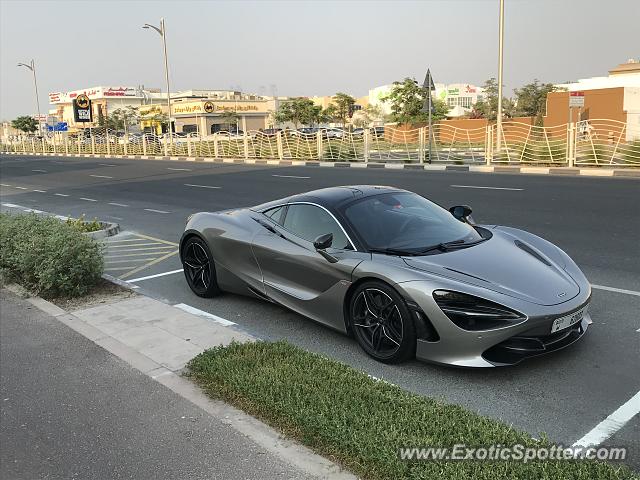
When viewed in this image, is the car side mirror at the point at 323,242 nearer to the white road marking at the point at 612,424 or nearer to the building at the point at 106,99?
the white road marking at the point at 612,424

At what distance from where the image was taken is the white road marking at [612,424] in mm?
3254

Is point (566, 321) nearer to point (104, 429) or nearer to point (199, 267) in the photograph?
point (104, 429)

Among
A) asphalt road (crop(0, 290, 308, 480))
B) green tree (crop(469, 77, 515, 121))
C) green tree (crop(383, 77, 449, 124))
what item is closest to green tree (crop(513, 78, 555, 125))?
green tree (crop(469, 77, 515, 121))

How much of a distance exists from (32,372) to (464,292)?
11.2ft

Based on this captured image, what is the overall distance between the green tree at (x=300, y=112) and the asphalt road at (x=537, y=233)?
60362mm

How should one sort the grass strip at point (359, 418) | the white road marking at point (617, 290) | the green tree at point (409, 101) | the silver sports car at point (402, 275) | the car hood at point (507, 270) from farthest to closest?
the green tree at point (409, 101), the white road marking at point (617, 290), the car hood at point (507, 270), the silver sports car at point (402, 275), the grass strip at point (359, 418)

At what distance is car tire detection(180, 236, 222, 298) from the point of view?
6207 millimetres

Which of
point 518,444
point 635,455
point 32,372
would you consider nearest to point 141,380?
point 32,372

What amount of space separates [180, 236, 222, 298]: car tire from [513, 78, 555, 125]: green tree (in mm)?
50417

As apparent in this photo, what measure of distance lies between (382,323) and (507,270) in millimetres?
1000

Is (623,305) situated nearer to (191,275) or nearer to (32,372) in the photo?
(191,275)

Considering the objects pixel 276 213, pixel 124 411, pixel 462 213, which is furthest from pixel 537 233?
A: pixel 124 411

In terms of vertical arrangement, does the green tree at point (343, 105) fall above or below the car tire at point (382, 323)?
above

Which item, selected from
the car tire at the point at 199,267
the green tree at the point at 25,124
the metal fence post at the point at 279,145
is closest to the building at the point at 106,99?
the green tree at the point at 25,124
